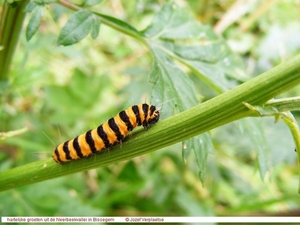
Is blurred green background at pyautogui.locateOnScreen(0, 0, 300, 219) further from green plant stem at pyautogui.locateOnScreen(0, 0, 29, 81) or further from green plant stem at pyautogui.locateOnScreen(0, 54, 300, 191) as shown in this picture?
green plant stem at pyautogui.locateOnScreen(0, 54, 300, 191)

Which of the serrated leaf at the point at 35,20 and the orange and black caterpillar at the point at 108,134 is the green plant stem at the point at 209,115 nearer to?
the orange and black caterpillar at the point at 108,134

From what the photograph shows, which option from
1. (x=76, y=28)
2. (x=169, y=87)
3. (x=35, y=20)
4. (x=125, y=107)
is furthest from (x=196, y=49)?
(x=125, y=107)

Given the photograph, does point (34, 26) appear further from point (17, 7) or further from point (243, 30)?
point (243, 30)

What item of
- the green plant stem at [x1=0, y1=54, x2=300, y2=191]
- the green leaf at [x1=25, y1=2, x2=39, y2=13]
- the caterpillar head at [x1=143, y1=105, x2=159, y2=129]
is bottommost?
the green plant stem at [x1=0, y1=54, x2=300, y2=191]

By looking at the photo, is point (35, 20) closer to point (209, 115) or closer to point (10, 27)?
point (10, 27)
